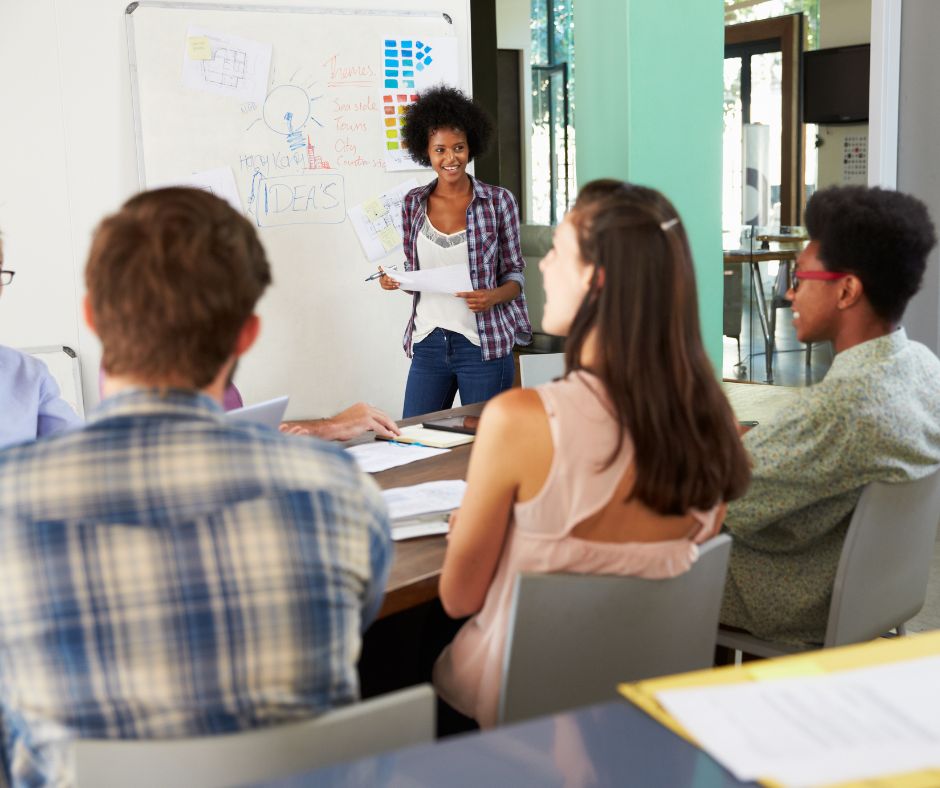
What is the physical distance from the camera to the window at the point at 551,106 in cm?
1108

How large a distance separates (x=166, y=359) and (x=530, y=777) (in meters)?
0.56

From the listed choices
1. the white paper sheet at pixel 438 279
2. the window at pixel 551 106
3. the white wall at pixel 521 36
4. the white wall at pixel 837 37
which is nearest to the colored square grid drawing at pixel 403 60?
the white paper sheet at pixel 438 279

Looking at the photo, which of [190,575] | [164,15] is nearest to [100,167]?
[164,15]

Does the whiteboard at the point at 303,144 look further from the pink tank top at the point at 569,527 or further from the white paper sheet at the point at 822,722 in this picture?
the white paper sheet at the point at 822,722

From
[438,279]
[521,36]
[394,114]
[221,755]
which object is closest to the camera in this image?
[221,755]

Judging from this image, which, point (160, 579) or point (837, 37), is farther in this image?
point (837, 37)

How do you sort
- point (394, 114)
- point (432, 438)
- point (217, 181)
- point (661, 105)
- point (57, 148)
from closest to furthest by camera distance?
point (432, 438), point (57, 148), point (217, 181), point (661, 105), point (394, 114)

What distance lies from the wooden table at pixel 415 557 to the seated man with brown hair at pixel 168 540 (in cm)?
47

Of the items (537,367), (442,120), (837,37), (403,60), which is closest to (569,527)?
(537,367)

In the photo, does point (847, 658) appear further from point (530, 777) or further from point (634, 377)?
point (634, 377)

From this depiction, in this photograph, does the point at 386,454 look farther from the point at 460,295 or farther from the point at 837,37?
the point at 837,37

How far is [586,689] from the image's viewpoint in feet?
4.87

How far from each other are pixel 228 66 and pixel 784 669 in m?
3.82

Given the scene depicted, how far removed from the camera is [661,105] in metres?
4.41
